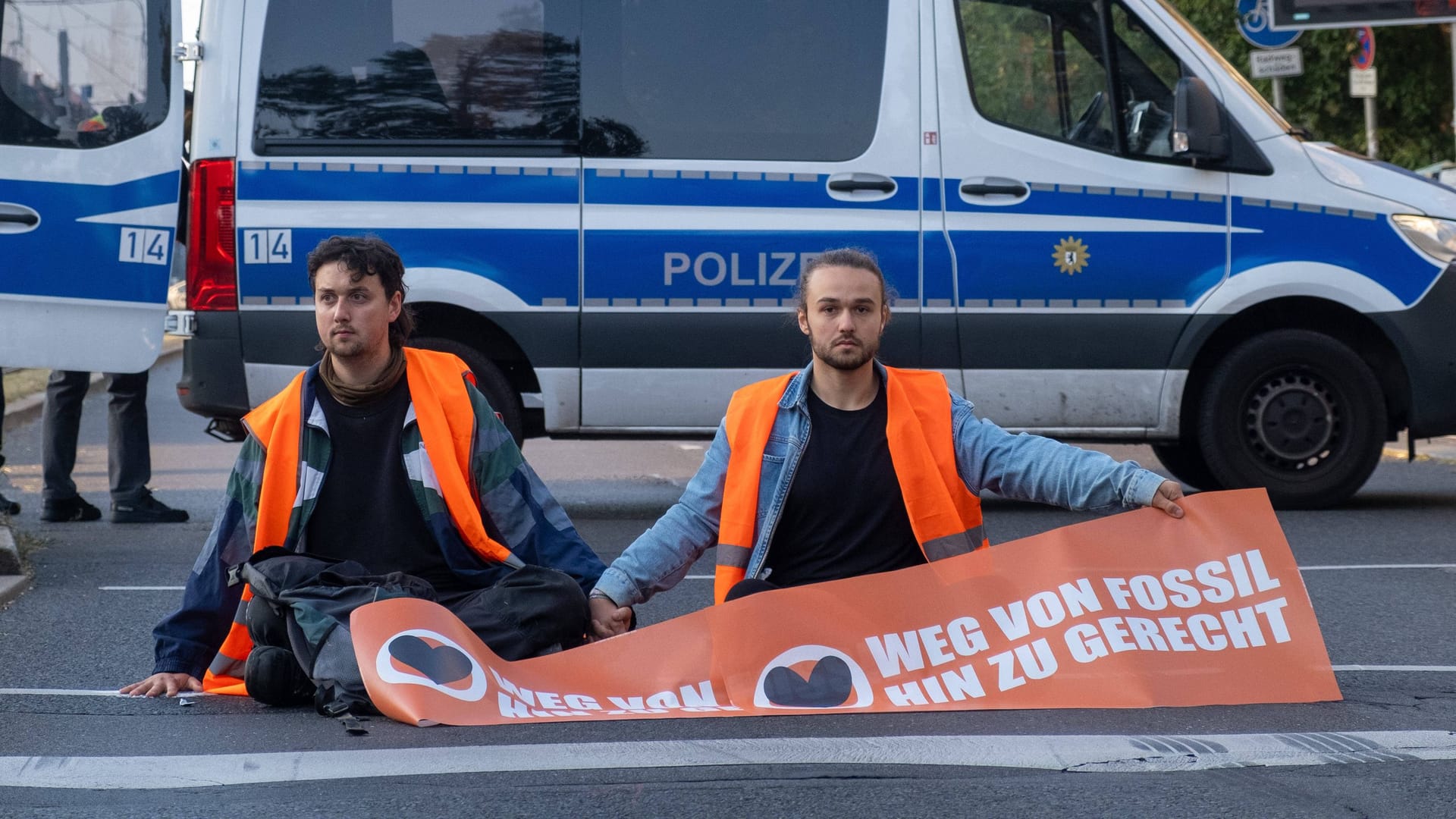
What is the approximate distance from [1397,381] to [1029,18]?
7.53 feet

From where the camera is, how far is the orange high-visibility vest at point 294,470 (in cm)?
470

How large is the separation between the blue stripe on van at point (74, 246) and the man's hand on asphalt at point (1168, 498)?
4352 mm

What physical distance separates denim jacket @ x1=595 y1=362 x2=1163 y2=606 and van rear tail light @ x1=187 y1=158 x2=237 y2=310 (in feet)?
12.1

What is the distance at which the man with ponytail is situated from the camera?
4664 millimetres

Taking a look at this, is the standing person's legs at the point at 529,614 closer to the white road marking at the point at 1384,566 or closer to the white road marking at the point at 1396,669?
the white road marking at the point at 1396,669

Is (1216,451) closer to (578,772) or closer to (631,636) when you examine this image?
(631,636)

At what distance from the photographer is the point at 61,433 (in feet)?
27.6

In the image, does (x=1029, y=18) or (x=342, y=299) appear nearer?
(x=342, y=299)

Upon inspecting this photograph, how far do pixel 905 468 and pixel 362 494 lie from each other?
1.36 m

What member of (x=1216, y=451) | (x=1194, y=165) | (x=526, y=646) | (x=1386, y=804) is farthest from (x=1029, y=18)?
(x=1386, y=804)

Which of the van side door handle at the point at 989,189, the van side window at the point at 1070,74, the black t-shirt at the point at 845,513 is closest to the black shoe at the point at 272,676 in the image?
the black t-shirt at the point at 845,513

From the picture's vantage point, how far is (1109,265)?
7969 mm

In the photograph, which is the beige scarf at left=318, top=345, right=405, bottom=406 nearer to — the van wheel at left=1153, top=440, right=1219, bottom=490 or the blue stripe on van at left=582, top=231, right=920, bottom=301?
the blue stripe on van at left=582, top=231, right=920, bottom=301

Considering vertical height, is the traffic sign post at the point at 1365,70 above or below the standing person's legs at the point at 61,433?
above
